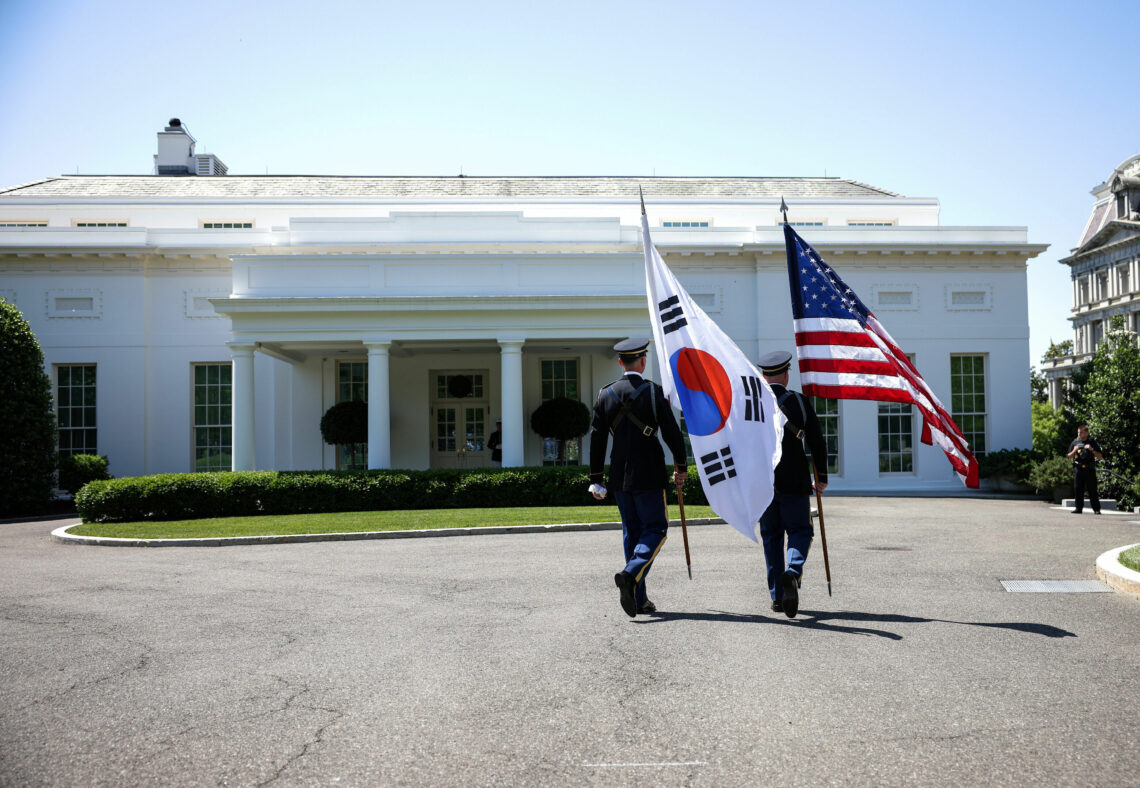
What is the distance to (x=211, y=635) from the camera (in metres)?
6.67

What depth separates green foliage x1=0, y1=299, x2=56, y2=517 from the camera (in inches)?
854

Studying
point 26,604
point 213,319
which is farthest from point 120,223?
point 26,604

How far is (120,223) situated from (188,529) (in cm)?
1830

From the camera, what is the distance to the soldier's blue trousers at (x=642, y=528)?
692cm

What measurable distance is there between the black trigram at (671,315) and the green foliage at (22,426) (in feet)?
65.3

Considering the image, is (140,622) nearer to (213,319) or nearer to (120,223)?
(213,319)

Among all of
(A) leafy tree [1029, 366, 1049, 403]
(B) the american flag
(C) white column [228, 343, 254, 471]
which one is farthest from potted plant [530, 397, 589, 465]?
(A) leafy tree [1029, 366, 1049, 403]

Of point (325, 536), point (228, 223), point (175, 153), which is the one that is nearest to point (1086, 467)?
point (325, 536)

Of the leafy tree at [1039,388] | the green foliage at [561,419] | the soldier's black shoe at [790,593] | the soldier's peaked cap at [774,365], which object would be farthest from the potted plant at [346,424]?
the leafy tree at [1039,388]

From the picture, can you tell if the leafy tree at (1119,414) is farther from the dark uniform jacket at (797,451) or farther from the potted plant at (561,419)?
the dark uniform jacket at (797,451)

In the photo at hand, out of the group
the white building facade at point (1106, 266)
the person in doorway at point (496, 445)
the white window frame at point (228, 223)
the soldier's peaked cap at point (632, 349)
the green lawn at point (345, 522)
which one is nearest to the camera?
the soldier's peaked cap at point (632, 349)

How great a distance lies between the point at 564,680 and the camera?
17.0 feet

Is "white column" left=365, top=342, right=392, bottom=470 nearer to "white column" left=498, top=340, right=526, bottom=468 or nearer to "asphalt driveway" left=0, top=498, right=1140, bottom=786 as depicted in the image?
"white column" left=498, top=340, right=526, bottom=468

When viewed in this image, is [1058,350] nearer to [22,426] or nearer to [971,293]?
[971,293]
